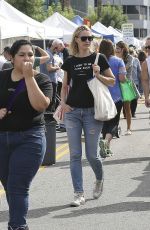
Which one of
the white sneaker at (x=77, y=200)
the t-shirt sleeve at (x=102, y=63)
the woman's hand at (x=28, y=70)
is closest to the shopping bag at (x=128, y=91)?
the t-shirt sleeve at (x=102, y=63)

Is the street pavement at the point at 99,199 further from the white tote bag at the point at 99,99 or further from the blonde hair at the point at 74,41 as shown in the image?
the blonde hair at the point at 74,41

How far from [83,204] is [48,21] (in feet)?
83.4

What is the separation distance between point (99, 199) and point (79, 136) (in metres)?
0.80

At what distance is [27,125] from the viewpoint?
5465mm

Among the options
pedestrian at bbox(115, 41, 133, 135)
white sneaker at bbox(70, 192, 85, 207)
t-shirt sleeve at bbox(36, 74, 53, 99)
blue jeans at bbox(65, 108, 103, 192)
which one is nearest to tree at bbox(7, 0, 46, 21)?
pedestrian at bbox(115, 41, 133, 135)

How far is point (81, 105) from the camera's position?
747 centimetres

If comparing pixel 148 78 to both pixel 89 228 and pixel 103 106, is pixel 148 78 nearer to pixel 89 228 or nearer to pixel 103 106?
pixel 103 106

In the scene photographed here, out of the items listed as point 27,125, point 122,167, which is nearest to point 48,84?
point 27,125

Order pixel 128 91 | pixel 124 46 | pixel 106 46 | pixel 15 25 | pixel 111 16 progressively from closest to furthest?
pixel 106 46 < pixel 128 91 < pixel 124 46 < pixel 15 25 < pixel 111 16

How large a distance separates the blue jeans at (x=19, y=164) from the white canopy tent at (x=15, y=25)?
13566 millimetres

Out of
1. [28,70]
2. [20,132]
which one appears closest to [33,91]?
[28,70]

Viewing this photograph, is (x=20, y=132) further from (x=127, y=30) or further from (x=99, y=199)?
(x=127, y=30)

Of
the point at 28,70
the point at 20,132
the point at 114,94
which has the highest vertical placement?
the point at 28,70

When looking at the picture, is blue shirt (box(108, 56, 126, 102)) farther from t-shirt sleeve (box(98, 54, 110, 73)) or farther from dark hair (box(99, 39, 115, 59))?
t-shirt sleeve (box(98, 54, 110, 73))
